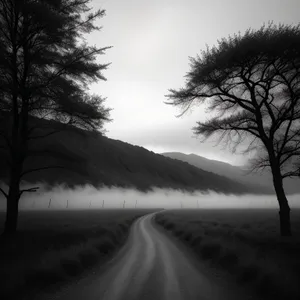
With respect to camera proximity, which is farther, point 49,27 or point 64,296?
point 49,27

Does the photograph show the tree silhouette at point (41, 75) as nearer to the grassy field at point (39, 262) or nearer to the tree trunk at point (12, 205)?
the tree trunk at point (12, 205)

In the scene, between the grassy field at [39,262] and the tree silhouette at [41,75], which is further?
the tree silhouette at [41,75]

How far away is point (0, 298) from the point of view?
21.2ft

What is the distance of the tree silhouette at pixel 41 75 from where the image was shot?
1188 cm

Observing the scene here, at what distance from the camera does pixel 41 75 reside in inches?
499

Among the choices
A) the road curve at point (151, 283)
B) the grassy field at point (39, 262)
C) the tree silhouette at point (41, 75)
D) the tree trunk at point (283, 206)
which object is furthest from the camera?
the tree trunk at point (283, 206)

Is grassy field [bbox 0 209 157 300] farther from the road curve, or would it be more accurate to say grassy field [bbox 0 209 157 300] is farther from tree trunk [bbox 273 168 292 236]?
tree trunk [bbox 273 168 292 236]

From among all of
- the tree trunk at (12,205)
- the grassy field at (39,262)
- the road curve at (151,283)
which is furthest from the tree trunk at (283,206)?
the tree trunk at (12,205)

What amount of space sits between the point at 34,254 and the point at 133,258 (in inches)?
209

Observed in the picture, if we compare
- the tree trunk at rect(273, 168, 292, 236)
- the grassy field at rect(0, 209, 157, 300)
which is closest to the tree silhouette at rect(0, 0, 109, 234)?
the grassy field at rect(0, 209, 157, 300)

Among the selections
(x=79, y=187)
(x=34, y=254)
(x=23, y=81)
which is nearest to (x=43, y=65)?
(x=23, y=81)

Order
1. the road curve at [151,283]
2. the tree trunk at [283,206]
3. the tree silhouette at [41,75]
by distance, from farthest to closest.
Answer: the tree trunk at [283,206] → the tree silhouette at [41,75] → the road curve at [151,283]

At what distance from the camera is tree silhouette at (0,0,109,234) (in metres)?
11.9

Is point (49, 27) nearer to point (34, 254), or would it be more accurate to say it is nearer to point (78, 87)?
point (78, 87)
